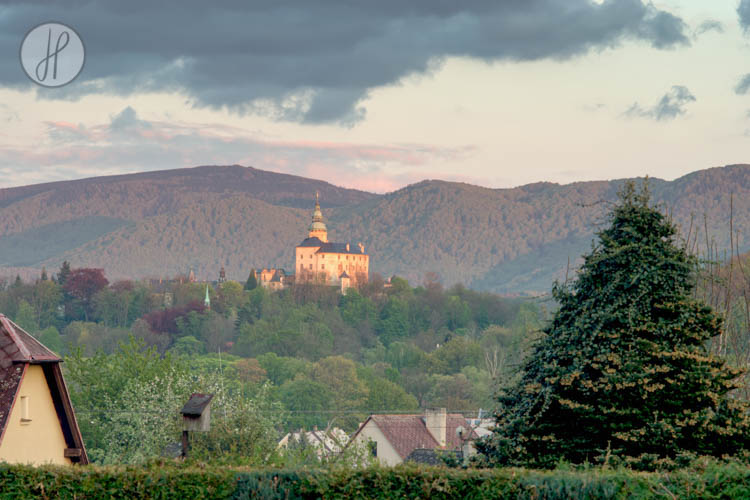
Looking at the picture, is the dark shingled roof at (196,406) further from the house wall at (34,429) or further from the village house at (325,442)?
the village house at (325,442)

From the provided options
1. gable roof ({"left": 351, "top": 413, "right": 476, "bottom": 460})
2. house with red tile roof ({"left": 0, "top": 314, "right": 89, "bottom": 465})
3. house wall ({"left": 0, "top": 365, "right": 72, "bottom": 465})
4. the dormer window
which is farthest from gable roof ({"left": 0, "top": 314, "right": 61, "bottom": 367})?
gable roof ({"left": 351, "top": 413, "right": 476, "bottom": 460})

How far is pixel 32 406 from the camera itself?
39.1ft

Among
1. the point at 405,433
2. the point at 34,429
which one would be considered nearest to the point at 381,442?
the point at 405,433

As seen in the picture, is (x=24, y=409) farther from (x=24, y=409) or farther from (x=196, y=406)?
(x=196, y=406)

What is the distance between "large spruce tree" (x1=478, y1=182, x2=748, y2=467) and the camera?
10758 millimetres

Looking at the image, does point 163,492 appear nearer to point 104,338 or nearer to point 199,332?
point 104,338

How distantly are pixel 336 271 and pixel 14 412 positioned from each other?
608ft

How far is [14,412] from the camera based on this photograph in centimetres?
1158

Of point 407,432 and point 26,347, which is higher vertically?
point 26,347

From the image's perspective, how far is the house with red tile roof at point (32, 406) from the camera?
11438 millimetres

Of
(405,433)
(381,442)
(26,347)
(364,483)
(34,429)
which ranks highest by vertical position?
(26,347)

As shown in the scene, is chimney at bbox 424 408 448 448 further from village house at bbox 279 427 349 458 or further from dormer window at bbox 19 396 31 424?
dormer window at bbox 19 396 31 424

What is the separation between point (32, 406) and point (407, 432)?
31874 millimetres

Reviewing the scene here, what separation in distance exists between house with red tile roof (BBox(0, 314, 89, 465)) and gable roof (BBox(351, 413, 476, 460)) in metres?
28.1
